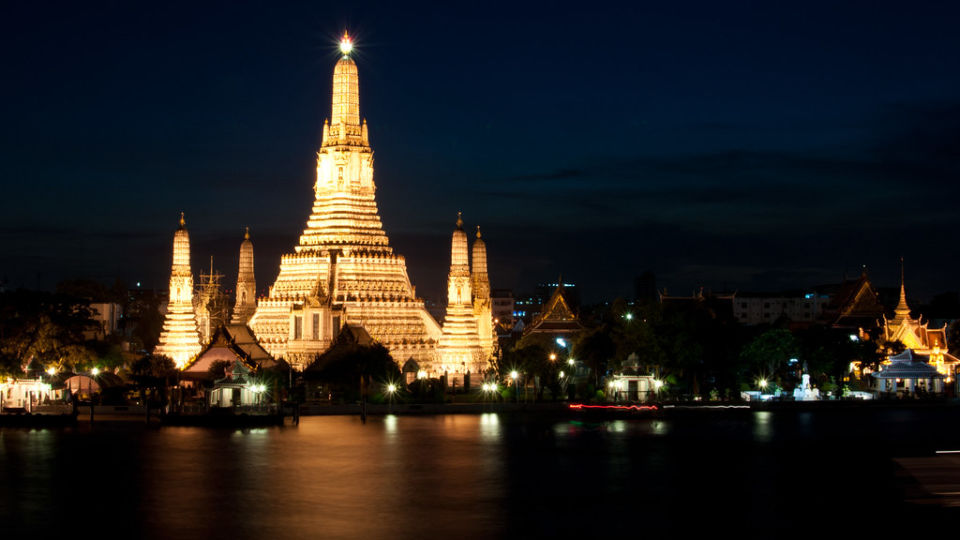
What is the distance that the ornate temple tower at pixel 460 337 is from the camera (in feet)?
242

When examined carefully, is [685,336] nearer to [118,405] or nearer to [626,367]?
[626,367]

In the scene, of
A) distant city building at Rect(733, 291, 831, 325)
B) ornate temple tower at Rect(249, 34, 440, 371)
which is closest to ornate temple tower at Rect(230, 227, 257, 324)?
ornate temple tower at Rect(249, 34, 440, 371)

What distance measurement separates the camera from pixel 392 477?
133ft

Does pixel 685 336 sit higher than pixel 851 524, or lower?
higher

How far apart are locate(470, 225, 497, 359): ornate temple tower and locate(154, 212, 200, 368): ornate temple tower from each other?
15781mm

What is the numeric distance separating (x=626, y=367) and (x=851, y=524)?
3498cm

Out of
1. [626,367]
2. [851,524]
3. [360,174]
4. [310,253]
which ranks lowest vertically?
[851,524]

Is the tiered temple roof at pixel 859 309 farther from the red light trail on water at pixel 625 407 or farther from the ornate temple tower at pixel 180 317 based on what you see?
the ornate temple tower at pixel 180 317

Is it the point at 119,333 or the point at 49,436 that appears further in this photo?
the point at 119,333

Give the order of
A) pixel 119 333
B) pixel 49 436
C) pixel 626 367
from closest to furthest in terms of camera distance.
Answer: pixel 49 436, pixel 626 367, pixel 119 333

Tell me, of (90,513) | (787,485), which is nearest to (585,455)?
(787,485)

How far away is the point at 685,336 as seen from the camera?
221 feet

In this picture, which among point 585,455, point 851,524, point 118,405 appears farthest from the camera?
point 118,405

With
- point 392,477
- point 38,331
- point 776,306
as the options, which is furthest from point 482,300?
point 776,306
